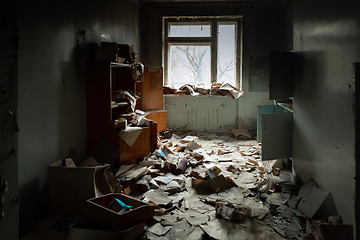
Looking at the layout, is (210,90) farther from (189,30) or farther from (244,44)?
(189,30)

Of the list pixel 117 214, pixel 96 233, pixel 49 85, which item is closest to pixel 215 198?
pixel 117 214

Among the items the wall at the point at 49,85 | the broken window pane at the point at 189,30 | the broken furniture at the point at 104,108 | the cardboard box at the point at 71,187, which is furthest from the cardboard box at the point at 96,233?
the broken window pane at the point at 189,30

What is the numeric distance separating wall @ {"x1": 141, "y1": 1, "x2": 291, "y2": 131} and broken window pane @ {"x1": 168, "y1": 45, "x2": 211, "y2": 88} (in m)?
0.41

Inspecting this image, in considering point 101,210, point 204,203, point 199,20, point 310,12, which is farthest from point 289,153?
point 199,20

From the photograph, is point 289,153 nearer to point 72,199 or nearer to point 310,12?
point 310,12

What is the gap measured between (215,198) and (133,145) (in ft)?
A: 5.22

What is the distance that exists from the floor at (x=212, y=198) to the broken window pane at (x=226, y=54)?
104 inches

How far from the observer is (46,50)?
9.41 ft

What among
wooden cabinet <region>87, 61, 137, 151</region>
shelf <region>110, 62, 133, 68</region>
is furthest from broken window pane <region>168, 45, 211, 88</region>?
wooden cabinet <region>87, 61, 137, 151</region>

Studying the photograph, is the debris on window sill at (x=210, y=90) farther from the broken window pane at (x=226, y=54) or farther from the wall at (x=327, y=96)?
the wall at (x=327, y=96)

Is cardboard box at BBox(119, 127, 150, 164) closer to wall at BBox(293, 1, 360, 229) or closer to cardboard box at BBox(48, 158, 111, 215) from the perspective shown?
cardboard box at BBox(48, 158, 111, 215)

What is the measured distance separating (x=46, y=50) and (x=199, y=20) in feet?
16.8

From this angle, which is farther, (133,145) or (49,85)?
(133,145)

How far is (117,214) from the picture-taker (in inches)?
87.4
